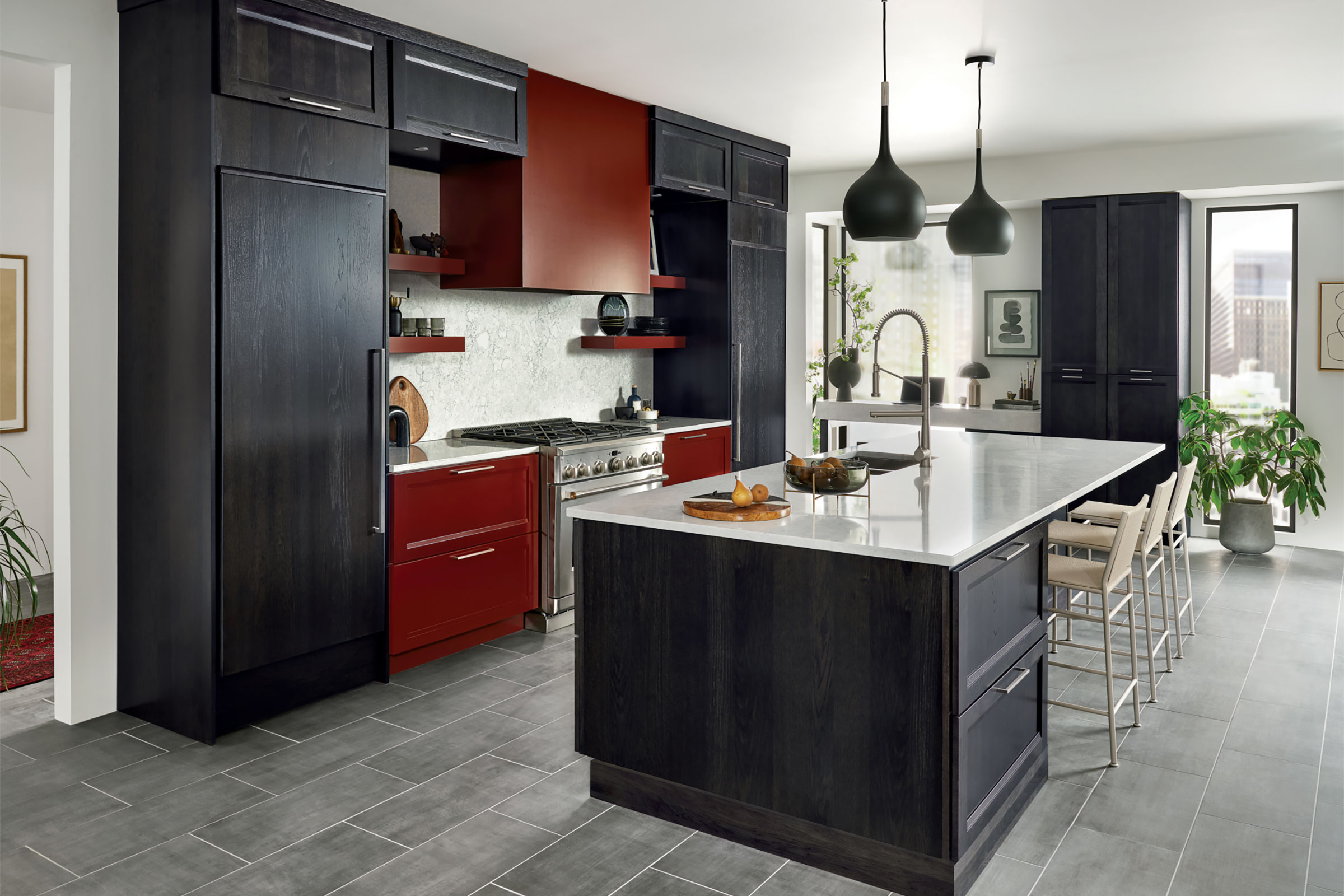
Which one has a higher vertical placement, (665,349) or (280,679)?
(665,349)

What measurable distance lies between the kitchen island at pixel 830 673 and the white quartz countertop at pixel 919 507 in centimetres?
1

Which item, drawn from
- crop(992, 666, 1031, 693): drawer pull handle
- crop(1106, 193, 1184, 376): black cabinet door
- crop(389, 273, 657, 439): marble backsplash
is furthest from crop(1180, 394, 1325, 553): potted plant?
crop(992, 666, 1031, 693): drawer pull handle

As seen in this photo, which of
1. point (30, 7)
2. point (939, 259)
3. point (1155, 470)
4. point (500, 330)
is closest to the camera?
point (30, 7)

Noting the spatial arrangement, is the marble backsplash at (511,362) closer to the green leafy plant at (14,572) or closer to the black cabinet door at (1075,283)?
the green leafy plant at (14,572)

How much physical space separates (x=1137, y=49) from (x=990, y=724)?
131 inches

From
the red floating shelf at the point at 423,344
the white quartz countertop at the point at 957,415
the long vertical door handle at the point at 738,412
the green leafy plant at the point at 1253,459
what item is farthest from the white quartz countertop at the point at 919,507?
the white quartz countertop at the point at 957,415

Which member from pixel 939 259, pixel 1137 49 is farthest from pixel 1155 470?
pixel 1137 49

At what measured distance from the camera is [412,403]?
4.84 m

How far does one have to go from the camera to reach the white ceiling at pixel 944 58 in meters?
3.93

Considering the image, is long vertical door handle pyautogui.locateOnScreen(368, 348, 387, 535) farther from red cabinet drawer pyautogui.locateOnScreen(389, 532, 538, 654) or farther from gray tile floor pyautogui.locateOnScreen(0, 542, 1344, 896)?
gray tile floor pyautogui.locateOnScreen(0, 542, 1344, 896)

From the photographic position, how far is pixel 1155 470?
269 inches

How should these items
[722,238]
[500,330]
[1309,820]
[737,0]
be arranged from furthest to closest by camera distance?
[722,238] < [500,330] < [737,0] < [1309,820]

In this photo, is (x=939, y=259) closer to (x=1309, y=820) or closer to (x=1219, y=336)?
(x=1219, y=336)

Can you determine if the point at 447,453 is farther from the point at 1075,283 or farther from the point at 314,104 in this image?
the point at 1075,283
